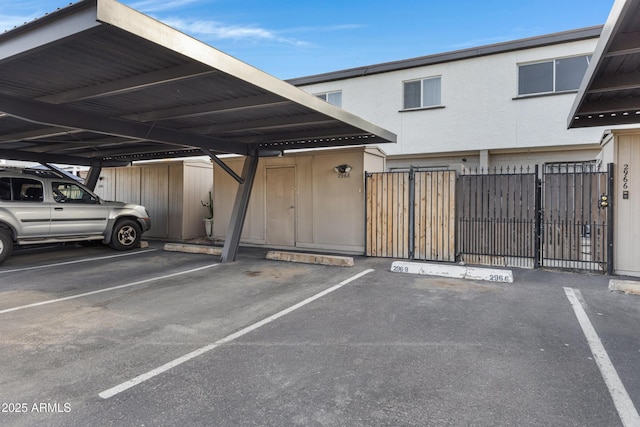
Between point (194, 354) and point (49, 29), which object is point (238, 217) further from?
point (49, 29)

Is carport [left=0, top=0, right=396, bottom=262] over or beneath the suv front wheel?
over

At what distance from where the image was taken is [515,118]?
11.3 m

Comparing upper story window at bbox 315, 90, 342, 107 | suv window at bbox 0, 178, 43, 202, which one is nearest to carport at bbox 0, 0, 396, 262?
suv window at bbox 0, 178, 43, 202

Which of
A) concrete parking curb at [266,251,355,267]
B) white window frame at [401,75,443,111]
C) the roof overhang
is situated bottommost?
concrete parking curb at [266,251,355,267]

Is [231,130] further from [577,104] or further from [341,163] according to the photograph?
[577,104]

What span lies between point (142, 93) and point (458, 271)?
594 cm

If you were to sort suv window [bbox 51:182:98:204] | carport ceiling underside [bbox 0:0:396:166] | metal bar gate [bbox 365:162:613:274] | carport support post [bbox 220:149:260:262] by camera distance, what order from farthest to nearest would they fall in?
suv window [bbox 51:182:98:204]
carport support post [bbox 220:149:260:262]
metal bar gate [bbox 365:162:613:274]
carport ceiling underside [bbox 0:0:396:166]

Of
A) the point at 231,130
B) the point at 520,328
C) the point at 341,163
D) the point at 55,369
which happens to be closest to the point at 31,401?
the point at 55,369

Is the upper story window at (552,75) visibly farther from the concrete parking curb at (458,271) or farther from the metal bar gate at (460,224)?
the concrete parking curb at (458,271)

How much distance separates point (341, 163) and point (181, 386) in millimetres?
7157

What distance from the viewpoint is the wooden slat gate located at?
8406mm

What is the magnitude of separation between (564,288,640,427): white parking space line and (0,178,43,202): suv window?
32.9ft

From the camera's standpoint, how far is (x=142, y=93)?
532 centimetres

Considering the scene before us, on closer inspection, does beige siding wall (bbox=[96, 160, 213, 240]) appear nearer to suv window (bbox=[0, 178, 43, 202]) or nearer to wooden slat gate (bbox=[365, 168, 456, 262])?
suv window (bbox=[0, 178, 43, 202])
